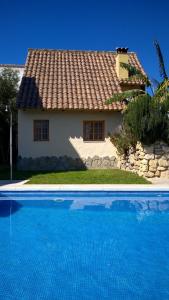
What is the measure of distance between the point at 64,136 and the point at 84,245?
41.5ft

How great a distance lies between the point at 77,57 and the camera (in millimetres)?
23969

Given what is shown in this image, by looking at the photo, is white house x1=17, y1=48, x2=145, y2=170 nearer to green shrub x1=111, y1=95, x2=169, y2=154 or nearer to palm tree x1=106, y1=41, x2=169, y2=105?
palm tree x1=106, y1=41, x2=169, y2=105

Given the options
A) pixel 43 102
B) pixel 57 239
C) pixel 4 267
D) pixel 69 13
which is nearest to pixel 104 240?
pixel 57 239

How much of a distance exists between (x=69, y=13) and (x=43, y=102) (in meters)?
5.50

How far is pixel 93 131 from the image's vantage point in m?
20.4

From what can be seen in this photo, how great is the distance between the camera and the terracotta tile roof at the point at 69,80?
19703mm

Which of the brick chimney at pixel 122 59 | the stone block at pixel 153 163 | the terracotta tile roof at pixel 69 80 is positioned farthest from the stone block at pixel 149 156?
the brick chimney at pixel 122 59

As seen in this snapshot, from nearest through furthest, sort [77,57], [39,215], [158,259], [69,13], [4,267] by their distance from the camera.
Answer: [4,267] → [158,259] → [39,215] → [69,13] → [77,57]

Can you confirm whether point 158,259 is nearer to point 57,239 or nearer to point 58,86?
point 57,239

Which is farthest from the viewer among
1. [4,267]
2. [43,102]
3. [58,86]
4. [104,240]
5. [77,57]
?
[77,57]

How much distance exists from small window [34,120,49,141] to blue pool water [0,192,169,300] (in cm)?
766

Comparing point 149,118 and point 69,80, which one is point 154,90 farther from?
point 69,80

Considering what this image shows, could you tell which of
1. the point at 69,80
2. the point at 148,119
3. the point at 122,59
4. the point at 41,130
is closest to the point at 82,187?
the point at 148,119

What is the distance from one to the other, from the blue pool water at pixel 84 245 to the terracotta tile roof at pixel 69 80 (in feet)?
27.1
